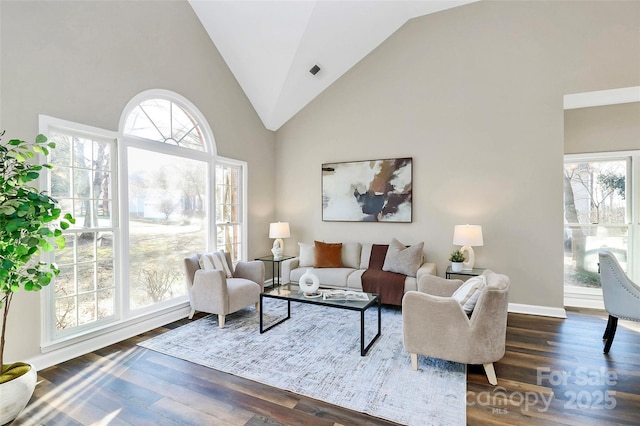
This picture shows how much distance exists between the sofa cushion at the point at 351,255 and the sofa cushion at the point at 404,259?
567mm

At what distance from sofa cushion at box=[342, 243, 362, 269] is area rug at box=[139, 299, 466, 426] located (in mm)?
1083

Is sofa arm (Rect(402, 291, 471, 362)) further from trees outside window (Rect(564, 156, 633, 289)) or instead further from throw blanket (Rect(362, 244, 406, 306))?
trees outside window (Rect(564, 156, 633, 289))

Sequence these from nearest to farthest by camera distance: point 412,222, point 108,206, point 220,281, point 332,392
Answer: point 332,392, point 108,206, point 220,281, point 412,222

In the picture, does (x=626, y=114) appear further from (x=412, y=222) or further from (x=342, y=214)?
(x=342, y=214)

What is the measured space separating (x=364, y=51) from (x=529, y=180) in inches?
126

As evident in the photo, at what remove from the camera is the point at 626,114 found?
13.7 ft

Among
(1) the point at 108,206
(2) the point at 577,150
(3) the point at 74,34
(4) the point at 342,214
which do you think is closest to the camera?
(3) the point at 74,34

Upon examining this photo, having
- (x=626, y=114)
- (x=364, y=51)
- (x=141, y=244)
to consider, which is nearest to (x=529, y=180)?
(x=626, y=114)

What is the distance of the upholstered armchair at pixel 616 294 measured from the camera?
2.78 metres

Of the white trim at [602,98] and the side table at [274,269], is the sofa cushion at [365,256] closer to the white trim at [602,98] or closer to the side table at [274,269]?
the side table at [274,269]

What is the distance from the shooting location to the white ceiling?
4055 millimetres

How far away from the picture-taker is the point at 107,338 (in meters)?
3.17

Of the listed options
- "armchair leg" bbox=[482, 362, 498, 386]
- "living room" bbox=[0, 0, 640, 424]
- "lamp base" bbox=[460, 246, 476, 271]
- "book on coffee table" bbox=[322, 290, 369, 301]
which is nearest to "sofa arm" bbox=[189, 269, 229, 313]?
"book on coffee table" bbox=[322, 290, 369, 301]

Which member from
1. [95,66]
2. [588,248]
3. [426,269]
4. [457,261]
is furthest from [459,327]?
[95,66]
